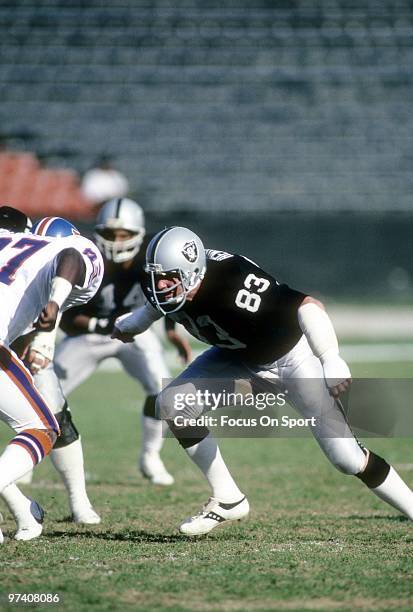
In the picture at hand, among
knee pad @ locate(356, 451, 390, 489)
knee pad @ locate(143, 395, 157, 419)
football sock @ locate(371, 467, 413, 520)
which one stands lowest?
knee pad @ locate(143, 395, 157, 419)

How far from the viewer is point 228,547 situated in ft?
14.8

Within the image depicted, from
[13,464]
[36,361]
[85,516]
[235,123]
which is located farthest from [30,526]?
[235,123]

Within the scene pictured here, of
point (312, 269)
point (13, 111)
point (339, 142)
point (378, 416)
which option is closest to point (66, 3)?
point (13, 111)

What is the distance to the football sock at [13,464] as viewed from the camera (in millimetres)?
4141

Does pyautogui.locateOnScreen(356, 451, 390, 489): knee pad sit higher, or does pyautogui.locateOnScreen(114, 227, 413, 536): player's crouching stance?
pyautogui.locateOnScreen(114, 227, 413, 536): player's crouching stance

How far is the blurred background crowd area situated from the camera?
711 inches

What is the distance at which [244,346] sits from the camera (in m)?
4.69

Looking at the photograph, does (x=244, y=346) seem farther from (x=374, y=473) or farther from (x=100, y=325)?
(x=100, y=325)

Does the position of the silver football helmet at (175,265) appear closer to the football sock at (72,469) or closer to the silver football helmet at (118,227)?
the football sock at (72,469)

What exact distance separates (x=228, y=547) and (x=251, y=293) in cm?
115

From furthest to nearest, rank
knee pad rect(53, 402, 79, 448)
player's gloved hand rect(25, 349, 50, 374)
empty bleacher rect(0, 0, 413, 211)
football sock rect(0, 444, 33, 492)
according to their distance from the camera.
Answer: empty bleacher rect(0, 0, 413, 211), knee pad rect(53, 402, 79, 448), player's gloved hand rect(25, 349, 50, 374), football sock rect(0, 444, 33, 492)

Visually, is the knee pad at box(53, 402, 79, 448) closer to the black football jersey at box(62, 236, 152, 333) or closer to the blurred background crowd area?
the black football jersey at box(62, 236, 152, 333)

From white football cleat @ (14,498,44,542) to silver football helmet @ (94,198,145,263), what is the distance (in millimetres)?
2311

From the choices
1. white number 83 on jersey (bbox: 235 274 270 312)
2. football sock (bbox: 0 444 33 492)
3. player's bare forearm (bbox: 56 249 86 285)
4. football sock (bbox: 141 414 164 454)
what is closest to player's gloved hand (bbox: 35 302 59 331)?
player's bare forearm (bbox: 56 249 86 285)
